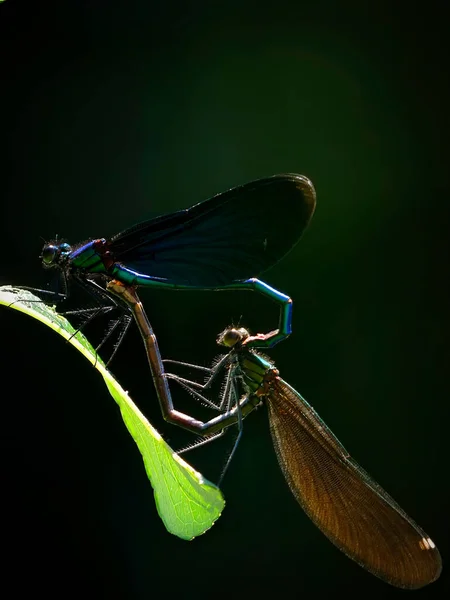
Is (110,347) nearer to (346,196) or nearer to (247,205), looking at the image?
(346,196)

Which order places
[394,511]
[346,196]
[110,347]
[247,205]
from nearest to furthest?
[247,205] < [394,511] < [110,347] < [346,196]

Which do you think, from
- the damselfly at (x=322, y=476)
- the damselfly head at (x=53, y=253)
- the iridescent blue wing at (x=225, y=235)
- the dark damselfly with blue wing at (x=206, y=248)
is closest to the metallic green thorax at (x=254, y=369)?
the damselfly at (x=322, y=476)

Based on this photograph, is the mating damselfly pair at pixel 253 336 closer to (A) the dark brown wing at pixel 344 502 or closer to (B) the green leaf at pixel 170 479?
(A) the dark brown wing at pixel 344 502

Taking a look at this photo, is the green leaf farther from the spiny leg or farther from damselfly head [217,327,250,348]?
damselfly head [217,327,250,348]

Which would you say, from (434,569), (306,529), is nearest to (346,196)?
(306,529)

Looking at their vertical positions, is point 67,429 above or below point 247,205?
below
